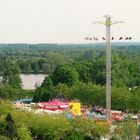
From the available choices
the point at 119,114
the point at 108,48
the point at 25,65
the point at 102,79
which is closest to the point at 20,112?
the point at 108,48

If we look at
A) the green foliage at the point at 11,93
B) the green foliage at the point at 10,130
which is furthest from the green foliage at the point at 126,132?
the green foliage at the point at 11,93

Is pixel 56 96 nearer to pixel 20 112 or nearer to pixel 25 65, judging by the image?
pixel 20 112

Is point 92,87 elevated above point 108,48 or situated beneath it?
situated beneath

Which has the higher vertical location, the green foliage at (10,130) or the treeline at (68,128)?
the green foliage at (10,130)

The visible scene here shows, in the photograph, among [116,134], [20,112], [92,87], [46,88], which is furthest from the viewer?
[46,88]

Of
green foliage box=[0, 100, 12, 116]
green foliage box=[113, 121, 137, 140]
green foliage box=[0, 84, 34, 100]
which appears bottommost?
green foliage box=[0, 84, 34, 100]

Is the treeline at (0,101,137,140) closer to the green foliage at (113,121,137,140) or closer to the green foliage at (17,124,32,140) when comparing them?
the green foliage at (113,121,137,140)

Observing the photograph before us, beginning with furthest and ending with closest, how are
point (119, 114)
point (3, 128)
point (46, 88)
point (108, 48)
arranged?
point (46, 88) → point (119, 114) → point (108, 48) → point (3, 128)

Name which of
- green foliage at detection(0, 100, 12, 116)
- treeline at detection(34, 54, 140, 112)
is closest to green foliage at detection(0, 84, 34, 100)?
treeline at detection(34, 54, 140, 112)

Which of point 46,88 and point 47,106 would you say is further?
point 46,88

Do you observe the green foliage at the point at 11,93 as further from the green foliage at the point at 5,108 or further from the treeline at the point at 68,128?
the treeline at the point at 68,128

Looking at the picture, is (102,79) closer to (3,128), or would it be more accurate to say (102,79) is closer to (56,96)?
(56,96)
